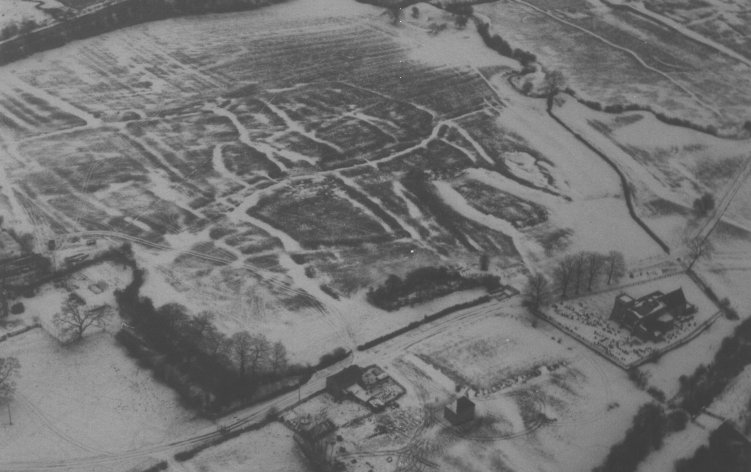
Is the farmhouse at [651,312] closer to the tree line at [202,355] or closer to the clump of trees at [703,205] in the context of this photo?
the clump of trees at [703,205]

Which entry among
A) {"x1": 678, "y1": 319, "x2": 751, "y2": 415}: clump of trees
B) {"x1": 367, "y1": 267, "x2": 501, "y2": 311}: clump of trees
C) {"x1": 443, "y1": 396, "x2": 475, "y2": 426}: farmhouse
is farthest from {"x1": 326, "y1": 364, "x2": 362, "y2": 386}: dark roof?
{"x1": 678, "y1": 319, "x2": 751, "y2": 415}: clump of trees

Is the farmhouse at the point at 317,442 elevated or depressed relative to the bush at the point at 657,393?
elevated

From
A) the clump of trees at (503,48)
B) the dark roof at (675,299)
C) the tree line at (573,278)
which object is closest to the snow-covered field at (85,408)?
the tree line at (573,278)

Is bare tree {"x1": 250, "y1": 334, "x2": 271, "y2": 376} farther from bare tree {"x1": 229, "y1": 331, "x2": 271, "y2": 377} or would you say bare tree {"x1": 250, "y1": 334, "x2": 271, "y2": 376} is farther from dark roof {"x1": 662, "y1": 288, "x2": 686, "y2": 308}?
dark roof {"x1": 662, "y1": 288, "x2": 686, "y2": 308}

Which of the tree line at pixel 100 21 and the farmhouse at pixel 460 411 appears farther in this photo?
the tree line at pixel 100 21

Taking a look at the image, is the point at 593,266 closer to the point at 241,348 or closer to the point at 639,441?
the point at 639,441

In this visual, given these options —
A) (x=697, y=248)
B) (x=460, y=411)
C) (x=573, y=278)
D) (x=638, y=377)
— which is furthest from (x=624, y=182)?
(x=460, y=411)

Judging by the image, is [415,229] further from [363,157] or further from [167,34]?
[167,34]
